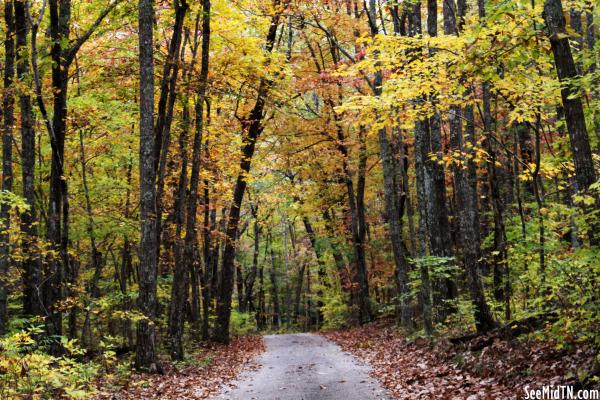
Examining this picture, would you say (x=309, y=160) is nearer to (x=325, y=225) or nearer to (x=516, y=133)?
(x=325, y=225)

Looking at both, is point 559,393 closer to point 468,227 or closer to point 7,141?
point 468,227

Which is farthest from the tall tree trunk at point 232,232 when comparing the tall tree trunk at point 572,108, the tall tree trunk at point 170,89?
the tall tree trunk at point 572,108

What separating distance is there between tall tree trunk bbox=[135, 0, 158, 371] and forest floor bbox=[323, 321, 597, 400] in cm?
558

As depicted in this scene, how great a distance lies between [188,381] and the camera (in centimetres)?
1138

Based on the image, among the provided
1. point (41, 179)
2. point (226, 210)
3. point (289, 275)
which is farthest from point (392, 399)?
point (289, 275)

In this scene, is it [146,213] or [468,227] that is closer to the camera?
[468,227]

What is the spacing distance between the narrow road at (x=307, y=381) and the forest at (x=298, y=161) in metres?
0.98

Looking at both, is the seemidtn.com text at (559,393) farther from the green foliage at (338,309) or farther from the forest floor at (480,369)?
the green foliage at (338,309)

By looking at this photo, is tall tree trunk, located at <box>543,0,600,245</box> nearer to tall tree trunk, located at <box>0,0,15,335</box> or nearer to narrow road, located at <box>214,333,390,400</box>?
narrow road, located at <box>214,333,390,400</box>

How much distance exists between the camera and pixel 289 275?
46.1 metres

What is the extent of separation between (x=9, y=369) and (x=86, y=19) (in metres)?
13.4

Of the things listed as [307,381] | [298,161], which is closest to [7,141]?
[307,381]

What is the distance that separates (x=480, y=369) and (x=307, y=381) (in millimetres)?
3863

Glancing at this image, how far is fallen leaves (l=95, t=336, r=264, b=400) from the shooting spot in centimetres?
952
